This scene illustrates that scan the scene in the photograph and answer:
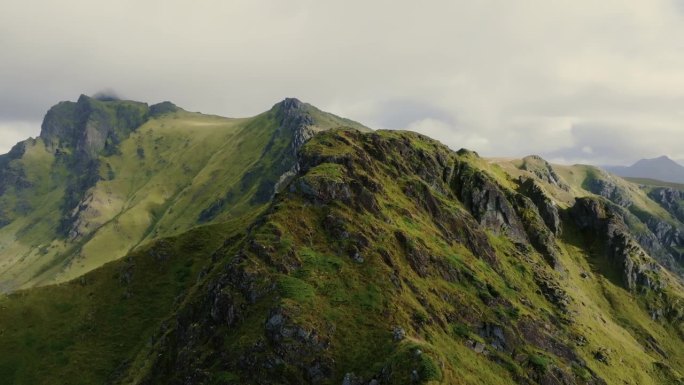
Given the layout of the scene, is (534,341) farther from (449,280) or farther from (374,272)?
(374,272)

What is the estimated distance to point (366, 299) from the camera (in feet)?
284

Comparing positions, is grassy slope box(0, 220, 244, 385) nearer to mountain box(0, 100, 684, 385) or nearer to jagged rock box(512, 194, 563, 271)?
mountain box(0, 100, 684, 385)

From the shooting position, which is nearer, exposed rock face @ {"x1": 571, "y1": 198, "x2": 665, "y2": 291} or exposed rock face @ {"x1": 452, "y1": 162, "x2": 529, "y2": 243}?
exposed rock face @ {"x1": 452, "y1": 162, "x2": 529, "y2": 243}

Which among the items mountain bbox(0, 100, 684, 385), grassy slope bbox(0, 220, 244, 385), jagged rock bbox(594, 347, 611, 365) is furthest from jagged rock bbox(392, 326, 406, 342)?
jagged rock bbox(594, 347, 611, 365)

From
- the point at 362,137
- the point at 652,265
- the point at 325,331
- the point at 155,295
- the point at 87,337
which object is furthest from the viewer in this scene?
the point at 652,265

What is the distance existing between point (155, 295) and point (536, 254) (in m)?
118

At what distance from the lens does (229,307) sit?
3295 inches

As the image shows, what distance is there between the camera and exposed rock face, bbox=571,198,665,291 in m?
176

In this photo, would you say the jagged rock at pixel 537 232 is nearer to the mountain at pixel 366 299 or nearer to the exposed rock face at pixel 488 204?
the mountain at pixel 366 299

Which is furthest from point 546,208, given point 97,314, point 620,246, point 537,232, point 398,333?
point 97,314

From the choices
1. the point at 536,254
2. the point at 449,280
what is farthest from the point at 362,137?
the point at 536,254

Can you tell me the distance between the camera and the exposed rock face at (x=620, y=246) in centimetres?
17625

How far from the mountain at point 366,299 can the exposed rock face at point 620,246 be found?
0.97m

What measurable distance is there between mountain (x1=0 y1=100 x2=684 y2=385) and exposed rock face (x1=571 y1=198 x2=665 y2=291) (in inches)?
38.1
